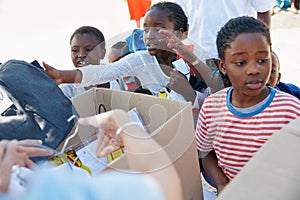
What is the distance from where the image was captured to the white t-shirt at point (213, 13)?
1.48m

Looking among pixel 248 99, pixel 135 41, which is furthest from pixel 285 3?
pixel 248 99

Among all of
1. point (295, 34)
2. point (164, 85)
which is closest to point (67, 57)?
point (164, 85)

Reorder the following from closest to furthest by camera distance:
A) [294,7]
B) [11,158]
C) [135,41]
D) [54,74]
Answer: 1. [11,158]
2. [54,74]
3. [135,41]
4. [294,7]

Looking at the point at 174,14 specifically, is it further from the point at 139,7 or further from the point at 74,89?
the point at 139,7

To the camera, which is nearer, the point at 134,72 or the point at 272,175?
the point at 272,175

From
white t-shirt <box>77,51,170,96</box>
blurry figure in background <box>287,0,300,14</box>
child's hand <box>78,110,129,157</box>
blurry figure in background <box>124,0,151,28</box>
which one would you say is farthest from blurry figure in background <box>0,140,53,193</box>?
blurry figure in background <box>287,0,300,14</box>

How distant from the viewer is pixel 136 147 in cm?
70

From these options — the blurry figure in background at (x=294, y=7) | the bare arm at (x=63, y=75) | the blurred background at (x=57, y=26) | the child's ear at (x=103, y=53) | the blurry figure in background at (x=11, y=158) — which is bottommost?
the blurry figure in background at (x=294, y=7)

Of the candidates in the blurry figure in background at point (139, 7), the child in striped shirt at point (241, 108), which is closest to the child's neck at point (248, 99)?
the child in striped shirt at point (241, 108)

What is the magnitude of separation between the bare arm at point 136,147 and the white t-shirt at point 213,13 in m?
0.80

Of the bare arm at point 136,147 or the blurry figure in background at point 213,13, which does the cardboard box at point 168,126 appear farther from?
the blurry figure in background at point 213,13

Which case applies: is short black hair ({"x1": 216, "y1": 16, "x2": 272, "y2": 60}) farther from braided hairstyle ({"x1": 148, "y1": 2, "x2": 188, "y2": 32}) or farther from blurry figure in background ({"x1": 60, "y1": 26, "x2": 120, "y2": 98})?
blurry figure in background ({"x1": 60, "y1": 26, "x2": 120, "y2": 98})

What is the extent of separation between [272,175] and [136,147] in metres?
0.26

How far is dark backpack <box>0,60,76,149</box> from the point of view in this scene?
0.72 meters
